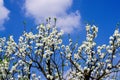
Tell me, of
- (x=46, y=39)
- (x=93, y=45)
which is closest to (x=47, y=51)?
(x=46, y=39)

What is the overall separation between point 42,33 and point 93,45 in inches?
176

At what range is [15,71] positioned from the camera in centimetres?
3138

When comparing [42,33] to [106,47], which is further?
[42,33]

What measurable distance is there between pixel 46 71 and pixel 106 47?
4943 millimetres

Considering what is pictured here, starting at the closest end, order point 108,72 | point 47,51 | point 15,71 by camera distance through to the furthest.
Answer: point 108,72 → point 47,51 → point 15,71

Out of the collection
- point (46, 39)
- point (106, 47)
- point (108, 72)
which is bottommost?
point (108, 72)

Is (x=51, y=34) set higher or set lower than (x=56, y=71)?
higher

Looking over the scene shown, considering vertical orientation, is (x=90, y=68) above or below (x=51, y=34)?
below

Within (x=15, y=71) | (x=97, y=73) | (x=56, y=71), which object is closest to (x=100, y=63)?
(x=97, y=73)

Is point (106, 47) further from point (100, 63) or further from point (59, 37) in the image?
point (59, 37)

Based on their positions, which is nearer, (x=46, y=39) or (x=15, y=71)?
(x=46, y=39)

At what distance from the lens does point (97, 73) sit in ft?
85.3

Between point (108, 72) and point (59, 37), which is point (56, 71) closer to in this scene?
point (59, 37)

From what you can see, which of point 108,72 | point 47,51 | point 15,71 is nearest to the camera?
point 108,72
